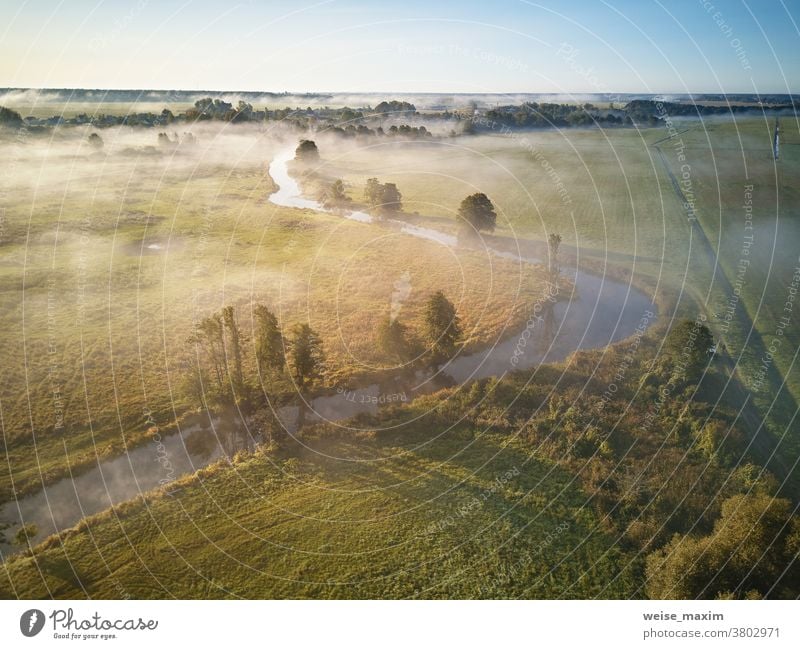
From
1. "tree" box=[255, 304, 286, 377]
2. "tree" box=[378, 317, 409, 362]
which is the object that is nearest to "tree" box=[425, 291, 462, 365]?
"tree" box=[378, 317, 409, 362]

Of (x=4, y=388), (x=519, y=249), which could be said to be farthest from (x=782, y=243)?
(x=4, y=388)

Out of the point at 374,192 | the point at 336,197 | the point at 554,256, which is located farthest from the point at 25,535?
the point at 336,197

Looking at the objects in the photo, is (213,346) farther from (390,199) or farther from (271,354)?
(390,199)

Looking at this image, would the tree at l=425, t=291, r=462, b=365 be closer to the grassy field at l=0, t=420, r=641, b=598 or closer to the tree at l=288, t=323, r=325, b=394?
the tree at l=288, t=323, r=325, b=394

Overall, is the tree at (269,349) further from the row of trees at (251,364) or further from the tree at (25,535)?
the tree at (25,535)

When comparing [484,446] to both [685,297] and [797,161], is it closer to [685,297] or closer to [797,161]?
[685,297]

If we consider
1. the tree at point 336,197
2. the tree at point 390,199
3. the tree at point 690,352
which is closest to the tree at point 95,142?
the tree at point 336,197
